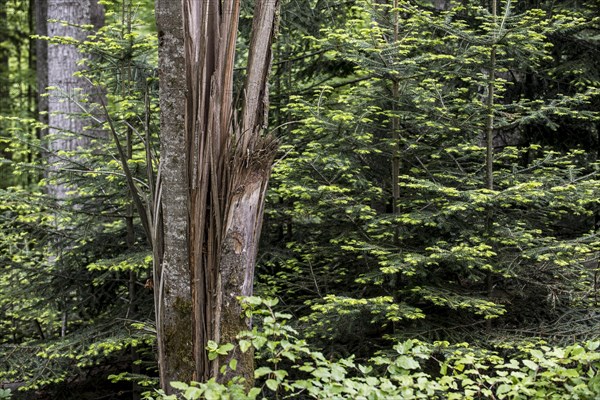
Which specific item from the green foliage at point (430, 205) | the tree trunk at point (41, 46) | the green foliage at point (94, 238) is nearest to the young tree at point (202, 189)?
the green foliage at point (430, 205)

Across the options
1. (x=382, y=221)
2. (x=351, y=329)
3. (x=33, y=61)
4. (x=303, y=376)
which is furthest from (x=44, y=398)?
(x=33, y=61)

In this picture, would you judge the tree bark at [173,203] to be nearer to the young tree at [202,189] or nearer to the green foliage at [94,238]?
the young tree at [202,189]

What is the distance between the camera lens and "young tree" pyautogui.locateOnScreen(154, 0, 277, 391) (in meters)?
3.60

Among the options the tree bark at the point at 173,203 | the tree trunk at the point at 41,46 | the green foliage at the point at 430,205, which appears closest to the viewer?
the tree bark at the point at 173,203

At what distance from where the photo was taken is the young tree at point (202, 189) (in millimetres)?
3602

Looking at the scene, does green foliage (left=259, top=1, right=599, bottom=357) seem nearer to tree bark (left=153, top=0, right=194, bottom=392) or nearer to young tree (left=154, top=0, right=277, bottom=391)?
young tree (left=154, top=0, right=277, bottom=391)

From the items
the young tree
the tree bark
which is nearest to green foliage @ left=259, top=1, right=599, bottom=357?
the young tree

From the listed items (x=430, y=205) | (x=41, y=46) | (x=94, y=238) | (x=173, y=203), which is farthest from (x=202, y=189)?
(x=41, y=46)

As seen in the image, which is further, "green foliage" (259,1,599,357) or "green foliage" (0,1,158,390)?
"green foliage" (0,1,158,390)

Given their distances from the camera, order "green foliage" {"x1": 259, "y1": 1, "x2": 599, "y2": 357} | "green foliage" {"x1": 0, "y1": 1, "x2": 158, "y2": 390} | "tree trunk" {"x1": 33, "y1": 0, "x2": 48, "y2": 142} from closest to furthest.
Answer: "green foliage" {"x1": 259, "y1": 1, "x2": 599, "y2": 357} → "green foliage" {"x1": 0, "y1": 1, "x2": 158, "y2": 390} → "tree trunk" {"x1": 33, "y1": 0, "x2": 48, "y2": 142}

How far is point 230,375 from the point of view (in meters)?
3.66

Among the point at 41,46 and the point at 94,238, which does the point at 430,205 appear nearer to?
the point at 94,238

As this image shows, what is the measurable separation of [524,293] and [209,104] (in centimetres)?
337

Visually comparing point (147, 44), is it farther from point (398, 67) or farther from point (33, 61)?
point (33, 61)
